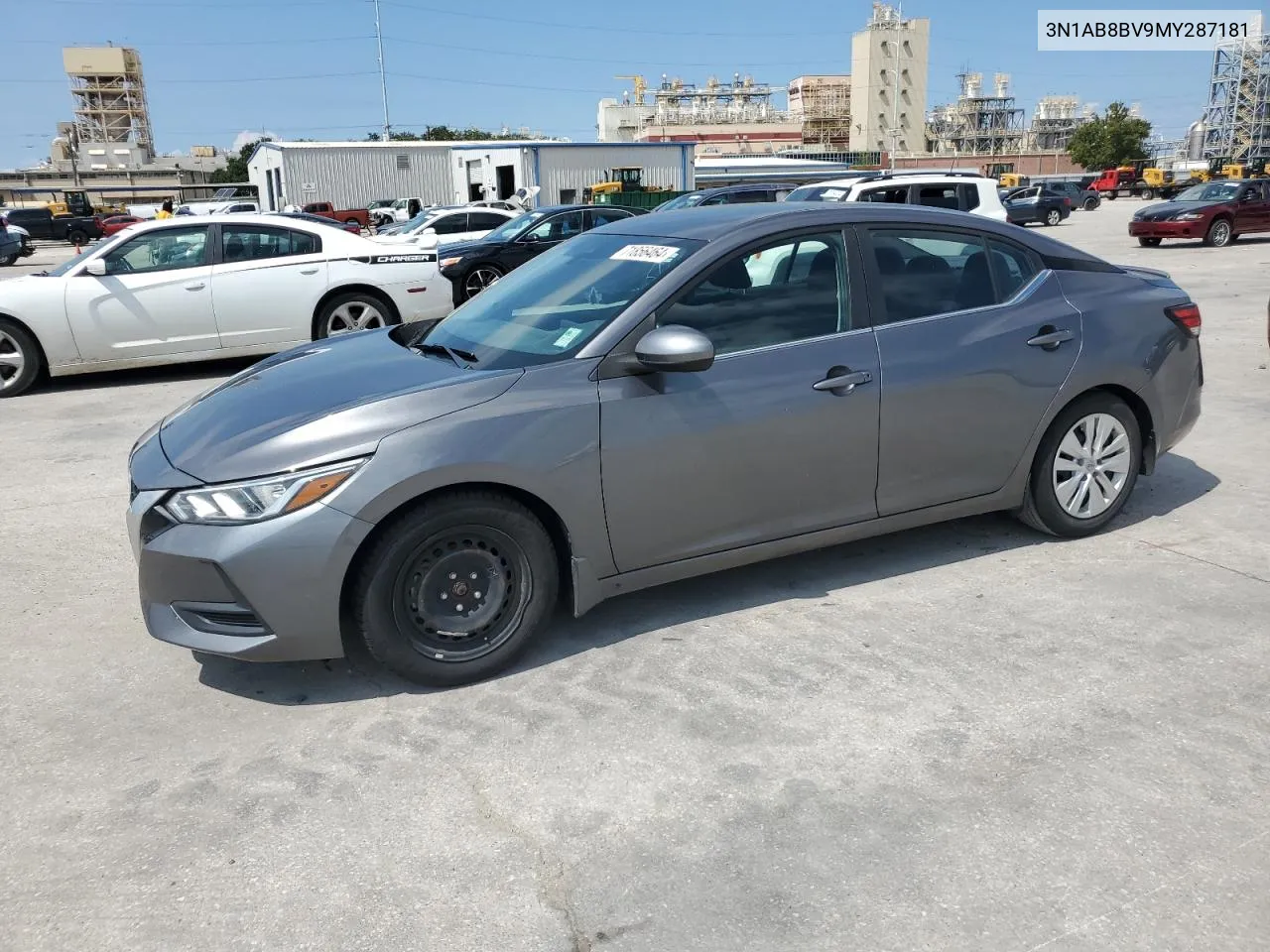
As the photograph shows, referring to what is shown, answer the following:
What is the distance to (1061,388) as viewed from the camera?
14.8 ft

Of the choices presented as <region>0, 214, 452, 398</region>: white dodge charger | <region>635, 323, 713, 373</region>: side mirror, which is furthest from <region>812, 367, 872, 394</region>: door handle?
<region>0, 214, 452, 398</region>: white dodge charger

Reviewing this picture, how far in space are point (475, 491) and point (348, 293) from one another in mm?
7126

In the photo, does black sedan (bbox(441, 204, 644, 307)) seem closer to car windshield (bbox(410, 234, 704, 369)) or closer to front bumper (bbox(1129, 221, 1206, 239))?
car windshield (bbox(410, 234, 704, 369))

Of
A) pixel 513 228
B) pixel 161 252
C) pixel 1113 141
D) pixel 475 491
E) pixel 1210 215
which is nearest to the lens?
pixel 475 491

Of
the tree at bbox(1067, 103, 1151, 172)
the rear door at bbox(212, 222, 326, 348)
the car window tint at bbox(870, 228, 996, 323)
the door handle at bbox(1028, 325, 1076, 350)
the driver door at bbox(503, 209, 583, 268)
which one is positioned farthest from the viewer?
the tree at bbox(1067, 103, 1151, 172)

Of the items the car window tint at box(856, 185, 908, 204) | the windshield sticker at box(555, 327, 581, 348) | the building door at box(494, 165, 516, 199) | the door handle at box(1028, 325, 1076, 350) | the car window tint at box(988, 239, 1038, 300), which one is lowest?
the door handle at box(1028, 325, 1076, 350)

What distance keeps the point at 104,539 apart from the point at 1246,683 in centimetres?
520

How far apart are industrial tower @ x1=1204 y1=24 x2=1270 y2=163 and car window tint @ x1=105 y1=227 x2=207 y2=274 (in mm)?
131313

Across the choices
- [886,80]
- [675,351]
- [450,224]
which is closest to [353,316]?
[675,351]

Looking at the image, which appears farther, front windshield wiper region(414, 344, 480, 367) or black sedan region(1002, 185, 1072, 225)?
black sedan region(1002, 185, 1072, 225)

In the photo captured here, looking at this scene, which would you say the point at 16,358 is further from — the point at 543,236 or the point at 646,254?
the point at 543,236

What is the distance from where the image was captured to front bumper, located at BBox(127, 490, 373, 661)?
325cm

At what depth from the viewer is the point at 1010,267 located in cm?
460

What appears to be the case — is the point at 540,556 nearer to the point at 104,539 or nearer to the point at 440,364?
the point at 440,364
